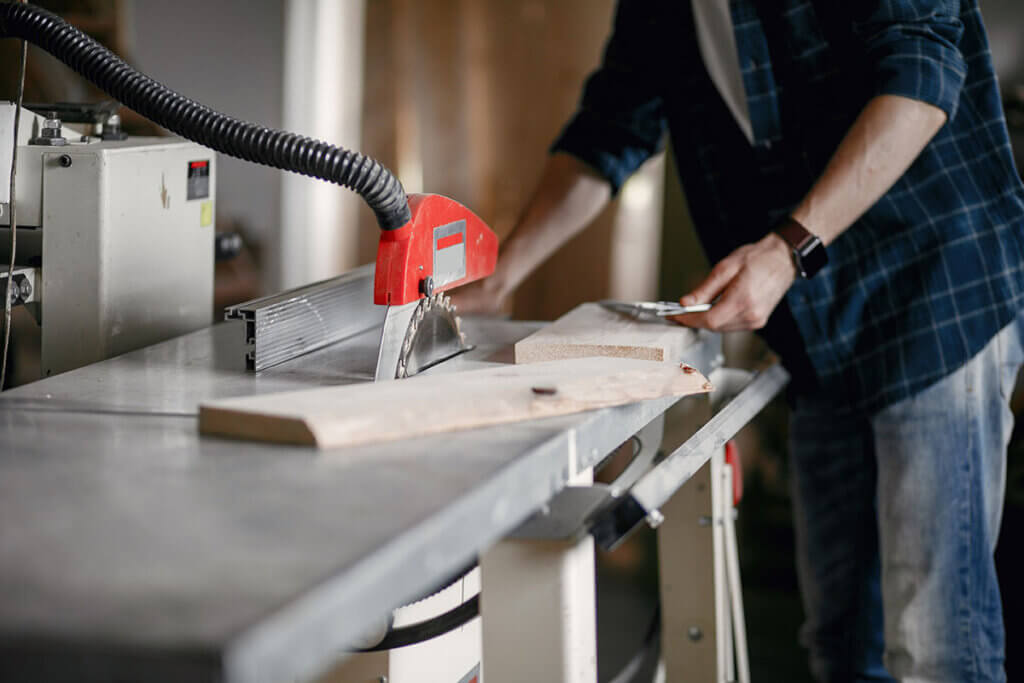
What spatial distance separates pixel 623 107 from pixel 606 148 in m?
0.07

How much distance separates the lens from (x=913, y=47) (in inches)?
53.8

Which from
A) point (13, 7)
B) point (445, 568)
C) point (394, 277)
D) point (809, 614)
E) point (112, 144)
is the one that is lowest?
point (809, 614)

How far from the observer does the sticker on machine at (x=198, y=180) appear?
55.9 inches

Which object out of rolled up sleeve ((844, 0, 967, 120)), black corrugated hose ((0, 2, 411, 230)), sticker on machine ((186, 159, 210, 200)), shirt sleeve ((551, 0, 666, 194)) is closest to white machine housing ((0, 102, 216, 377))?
sticker on machine ((186, 159, 210, 200))

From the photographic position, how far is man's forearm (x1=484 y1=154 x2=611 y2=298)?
1.80 metres

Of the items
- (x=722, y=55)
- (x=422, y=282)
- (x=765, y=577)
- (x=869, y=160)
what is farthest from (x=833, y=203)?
(x=765, y=577)

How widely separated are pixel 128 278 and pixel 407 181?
2314 millimetres

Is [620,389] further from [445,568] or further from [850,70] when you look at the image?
[850,70]

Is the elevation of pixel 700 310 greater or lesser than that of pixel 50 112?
lesser

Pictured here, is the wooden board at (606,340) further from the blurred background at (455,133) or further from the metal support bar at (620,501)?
the blurred background at (455,133)

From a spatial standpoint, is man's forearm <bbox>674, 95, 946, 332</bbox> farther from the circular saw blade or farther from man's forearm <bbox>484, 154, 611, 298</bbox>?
man's forearm <bbox>484, 154, 611, 298</bbox>

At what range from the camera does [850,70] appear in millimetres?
1496

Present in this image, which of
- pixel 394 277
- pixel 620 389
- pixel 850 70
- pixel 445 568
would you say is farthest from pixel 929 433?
pixel 445 568

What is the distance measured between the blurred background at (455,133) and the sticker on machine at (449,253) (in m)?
1.54
